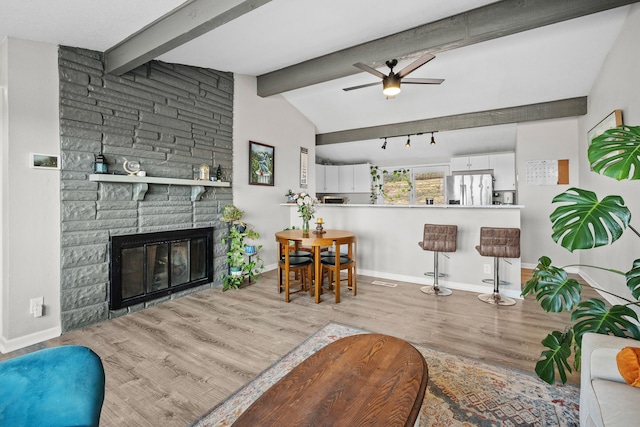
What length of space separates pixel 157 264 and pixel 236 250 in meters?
1.01

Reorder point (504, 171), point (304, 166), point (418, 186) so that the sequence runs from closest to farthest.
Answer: point (304, 166) < point (504, 171) < point (418, 186)

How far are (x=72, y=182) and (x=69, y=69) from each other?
0.99 metres

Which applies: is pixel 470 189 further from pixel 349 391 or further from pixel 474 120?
pixel 349 391

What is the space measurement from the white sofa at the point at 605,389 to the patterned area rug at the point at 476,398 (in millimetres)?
335

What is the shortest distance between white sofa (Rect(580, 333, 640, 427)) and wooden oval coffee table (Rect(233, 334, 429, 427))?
0.60m

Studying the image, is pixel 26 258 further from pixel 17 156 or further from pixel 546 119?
pixel 546 119

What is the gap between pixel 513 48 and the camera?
11.5 feet

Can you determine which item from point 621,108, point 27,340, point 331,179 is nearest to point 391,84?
point 621,108

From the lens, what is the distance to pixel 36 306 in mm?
2504

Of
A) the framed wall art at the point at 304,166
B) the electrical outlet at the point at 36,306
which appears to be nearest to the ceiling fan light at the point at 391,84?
the framed wall art at the point at 304,166

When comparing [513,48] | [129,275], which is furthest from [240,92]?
[513,48]

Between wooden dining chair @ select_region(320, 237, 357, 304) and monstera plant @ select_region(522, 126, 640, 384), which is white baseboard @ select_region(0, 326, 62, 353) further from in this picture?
monstera plant @ select_region(522, 126, 640, 384)

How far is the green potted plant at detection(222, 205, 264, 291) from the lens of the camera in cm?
397

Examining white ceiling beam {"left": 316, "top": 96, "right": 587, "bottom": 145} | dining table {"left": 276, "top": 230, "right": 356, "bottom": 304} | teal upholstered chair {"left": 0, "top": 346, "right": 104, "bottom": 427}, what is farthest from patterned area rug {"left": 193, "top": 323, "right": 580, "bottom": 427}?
white ceiling beam {"left": 316, "top": 96, "right": 587, "bottom": 145}
